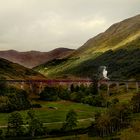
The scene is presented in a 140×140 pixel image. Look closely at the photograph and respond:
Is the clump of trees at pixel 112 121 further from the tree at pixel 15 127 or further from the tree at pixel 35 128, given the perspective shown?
the tree at pixel 15 127

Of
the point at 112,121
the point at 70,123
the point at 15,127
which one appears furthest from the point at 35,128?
the point at 112,121

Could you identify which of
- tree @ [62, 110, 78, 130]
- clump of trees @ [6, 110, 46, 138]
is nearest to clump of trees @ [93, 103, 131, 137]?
tree @ [62, 110, 78, 130]

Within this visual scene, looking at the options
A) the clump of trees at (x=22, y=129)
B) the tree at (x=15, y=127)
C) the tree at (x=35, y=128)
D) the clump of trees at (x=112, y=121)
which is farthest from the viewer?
the clump of trees at (x=112, y=121)

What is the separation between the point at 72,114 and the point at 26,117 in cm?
2638

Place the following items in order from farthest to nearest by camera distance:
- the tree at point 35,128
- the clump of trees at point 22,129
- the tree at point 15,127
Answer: the tree at point 35,128, the clump of trees at point 22,129, the tree at point 15,127

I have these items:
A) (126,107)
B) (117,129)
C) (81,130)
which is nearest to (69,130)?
(81,130)

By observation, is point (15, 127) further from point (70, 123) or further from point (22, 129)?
point (70, 123)

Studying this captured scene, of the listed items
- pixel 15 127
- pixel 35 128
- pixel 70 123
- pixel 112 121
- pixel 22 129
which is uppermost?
pixel 112 121

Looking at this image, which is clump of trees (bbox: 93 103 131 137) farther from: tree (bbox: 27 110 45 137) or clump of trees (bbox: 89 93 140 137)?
tree (bbox: 27 110 45 137)

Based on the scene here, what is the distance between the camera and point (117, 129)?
165375mm

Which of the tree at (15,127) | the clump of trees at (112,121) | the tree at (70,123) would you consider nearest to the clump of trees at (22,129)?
the tree at (15,127)

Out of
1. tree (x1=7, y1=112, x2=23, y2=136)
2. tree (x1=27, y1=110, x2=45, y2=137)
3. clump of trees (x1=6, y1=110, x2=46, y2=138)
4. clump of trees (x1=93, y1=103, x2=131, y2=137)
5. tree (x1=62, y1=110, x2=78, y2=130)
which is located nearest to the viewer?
tree (x1=7, y1=112, x2=23, y2=136)

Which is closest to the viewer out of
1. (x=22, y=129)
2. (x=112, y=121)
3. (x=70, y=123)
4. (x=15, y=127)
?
(x=15, y=127)

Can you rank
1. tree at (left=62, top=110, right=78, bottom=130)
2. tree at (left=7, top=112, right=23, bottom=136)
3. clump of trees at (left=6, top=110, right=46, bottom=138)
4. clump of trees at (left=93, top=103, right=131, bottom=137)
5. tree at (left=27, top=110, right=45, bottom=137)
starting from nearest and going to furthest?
tree at (left=7, top=112, right=23, bottom=136), clump of trees at (left=6, top=110, right=46, bottom=138), tree at (left=27, top=110, right=45, bottom=137), clump of trees at (left=93, top=103, right=131, bottom=137), tree at (left=62, top=110, right=78, bottom=130)
